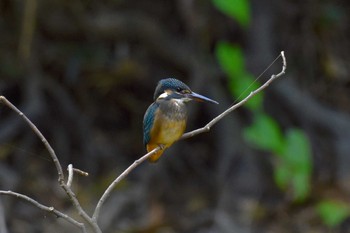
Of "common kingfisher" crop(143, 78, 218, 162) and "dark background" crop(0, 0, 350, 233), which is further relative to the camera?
"dark background" crop(0, 0, 350, 233)

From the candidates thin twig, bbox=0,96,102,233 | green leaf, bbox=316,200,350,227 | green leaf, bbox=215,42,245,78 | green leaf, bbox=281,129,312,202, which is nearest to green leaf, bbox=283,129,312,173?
green leaf, bbox=281,129,312,202

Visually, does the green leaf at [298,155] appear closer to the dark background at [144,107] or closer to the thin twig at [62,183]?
the dark background at [144,107]

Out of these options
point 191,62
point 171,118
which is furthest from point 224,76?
point 171,118

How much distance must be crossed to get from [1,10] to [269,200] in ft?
6.57

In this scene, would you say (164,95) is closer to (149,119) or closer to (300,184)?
(149,119)

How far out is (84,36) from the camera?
17.2 ft

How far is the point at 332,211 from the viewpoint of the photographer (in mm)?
4918

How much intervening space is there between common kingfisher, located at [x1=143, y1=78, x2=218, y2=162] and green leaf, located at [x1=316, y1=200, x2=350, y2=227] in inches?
105

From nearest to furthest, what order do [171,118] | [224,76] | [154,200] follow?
1. [171,118]
2. [154,200]
3. [224,76]

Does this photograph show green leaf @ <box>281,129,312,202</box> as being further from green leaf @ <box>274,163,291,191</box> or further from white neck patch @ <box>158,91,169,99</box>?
white neck patch @ <box>158,91,169,99</box>

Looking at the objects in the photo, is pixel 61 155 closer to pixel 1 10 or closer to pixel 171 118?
pixel 1 10

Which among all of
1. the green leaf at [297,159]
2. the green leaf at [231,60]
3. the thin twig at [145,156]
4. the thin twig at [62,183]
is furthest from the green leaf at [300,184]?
the thin twig at [62,183]

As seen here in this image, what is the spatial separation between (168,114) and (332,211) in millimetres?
2781

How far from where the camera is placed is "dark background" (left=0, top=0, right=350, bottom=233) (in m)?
4.95
